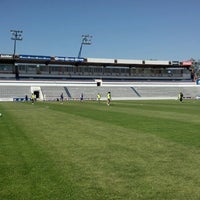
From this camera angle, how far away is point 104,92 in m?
86.6

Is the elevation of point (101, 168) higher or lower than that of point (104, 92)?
lower

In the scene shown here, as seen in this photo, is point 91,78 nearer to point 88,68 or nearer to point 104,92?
point 88,68

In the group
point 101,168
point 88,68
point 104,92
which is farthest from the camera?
point 88,68

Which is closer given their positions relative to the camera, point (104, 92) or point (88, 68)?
point (104, 92)

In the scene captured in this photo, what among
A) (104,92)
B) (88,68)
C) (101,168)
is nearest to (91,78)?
(88,68)

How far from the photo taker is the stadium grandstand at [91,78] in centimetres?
8262

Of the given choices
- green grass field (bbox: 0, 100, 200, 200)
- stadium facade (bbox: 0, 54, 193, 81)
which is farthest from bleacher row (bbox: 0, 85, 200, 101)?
green grass field (bbox: 0, 100, 200, 200)

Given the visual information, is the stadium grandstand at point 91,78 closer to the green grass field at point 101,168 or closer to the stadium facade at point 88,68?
the stadium facade at point 88,68

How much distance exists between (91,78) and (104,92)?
10.4m

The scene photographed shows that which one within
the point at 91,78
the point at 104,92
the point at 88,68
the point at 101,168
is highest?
the point at 88,68

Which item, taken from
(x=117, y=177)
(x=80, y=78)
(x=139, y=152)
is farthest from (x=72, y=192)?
(x=80, y=78)

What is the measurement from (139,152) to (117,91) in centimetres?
7814

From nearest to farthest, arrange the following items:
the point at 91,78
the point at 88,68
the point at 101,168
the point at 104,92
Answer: the point at 101,168, the point at 104,92, the point at 91,78, the point at 88,68

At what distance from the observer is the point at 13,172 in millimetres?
7570
